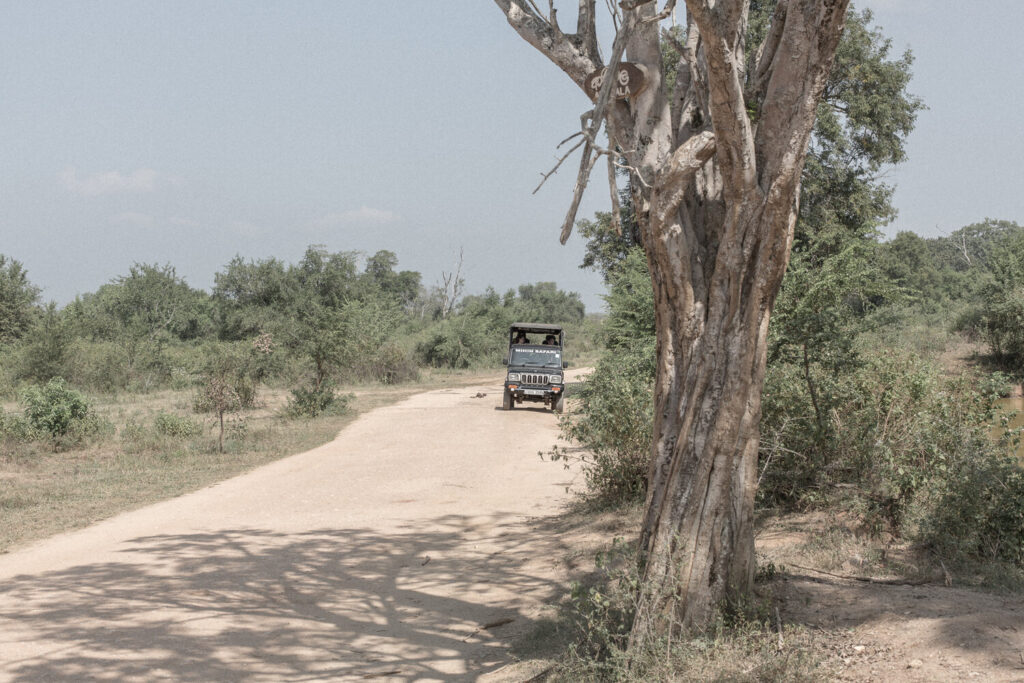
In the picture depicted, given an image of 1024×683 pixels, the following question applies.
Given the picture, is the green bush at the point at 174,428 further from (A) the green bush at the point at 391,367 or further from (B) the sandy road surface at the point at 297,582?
(A) the green bush at the point at 391,367

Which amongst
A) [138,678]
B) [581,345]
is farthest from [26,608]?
[581,345]

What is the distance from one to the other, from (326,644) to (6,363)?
84.1ft

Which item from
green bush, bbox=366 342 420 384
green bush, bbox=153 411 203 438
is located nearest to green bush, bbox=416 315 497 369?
green bush, bbox=366 342 420 384

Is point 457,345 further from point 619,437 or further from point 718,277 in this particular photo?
point 718,277

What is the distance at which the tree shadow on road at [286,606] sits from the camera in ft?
17.9

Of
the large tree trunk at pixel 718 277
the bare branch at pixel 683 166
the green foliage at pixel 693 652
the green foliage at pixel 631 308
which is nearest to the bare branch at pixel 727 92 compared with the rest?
the large tree trunk at pixel 718 277

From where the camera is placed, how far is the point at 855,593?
522 cm

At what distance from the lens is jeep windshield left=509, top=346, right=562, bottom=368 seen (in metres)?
23.5

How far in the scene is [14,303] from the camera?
33125mm

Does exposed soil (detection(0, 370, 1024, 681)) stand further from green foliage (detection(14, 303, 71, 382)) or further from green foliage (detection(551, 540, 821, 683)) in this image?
green foliage (detection(14, 303, 71, 382))

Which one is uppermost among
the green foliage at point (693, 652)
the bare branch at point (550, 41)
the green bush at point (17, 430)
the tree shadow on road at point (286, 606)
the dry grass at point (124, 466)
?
the bare branch at point (550, 41)

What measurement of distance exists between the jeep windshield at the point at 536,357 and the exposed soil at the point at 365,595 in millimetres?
11176

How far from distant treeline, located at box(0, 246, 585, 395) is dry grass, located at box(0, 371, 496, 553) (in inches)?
181

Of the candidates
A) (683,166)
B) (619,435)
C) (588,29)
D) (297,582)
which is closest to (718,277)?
(683,166)
